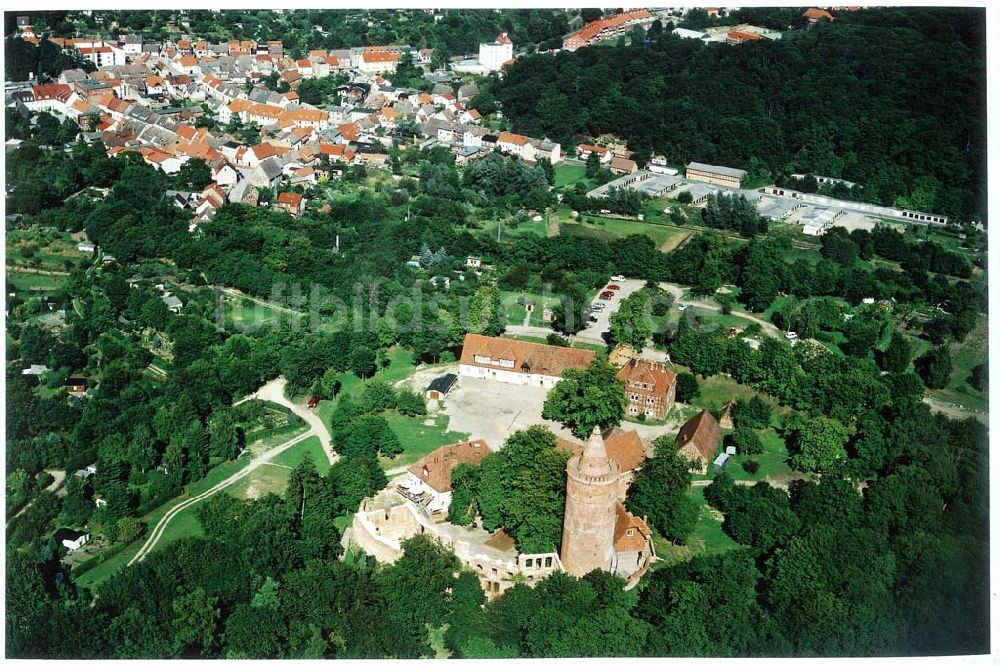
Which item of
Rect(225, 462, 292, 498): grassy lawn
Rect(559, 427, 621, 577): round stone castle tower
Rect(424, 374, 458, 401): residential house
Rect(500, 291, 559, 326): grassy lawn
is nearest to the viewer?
Rect(559, 427, 621, 577): round stone castle tower

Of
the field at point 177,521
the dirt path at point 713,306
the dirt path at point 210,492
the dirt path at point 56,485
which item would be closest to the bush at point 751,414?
the dirt path at point 713,306

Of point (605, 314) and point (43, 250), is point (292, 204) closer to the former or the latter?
point (43, 250)

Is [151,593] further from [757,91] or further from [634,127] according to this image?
[757,91]

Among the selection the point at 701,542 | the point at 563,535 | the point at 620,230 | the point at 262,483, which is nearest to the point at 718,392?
the point at 701,542

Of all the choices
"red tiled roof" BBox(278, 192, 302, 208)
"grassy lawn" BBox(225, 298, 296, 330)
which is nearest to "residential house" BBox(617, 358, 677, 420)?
"grassy lawn" BBox(225, 298, 296, 330)

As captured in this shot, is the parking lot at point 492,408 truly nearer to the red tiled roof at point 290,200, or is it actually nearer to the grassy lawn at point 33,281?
the grassy lawn at point 33,281

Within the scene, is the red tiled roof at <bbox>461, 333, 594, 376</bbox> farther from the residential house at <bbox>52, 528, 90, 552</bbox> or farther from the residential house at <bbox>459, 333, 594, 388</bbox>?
the residential house at <bbox>52, 528, 90, 552</bbox>
